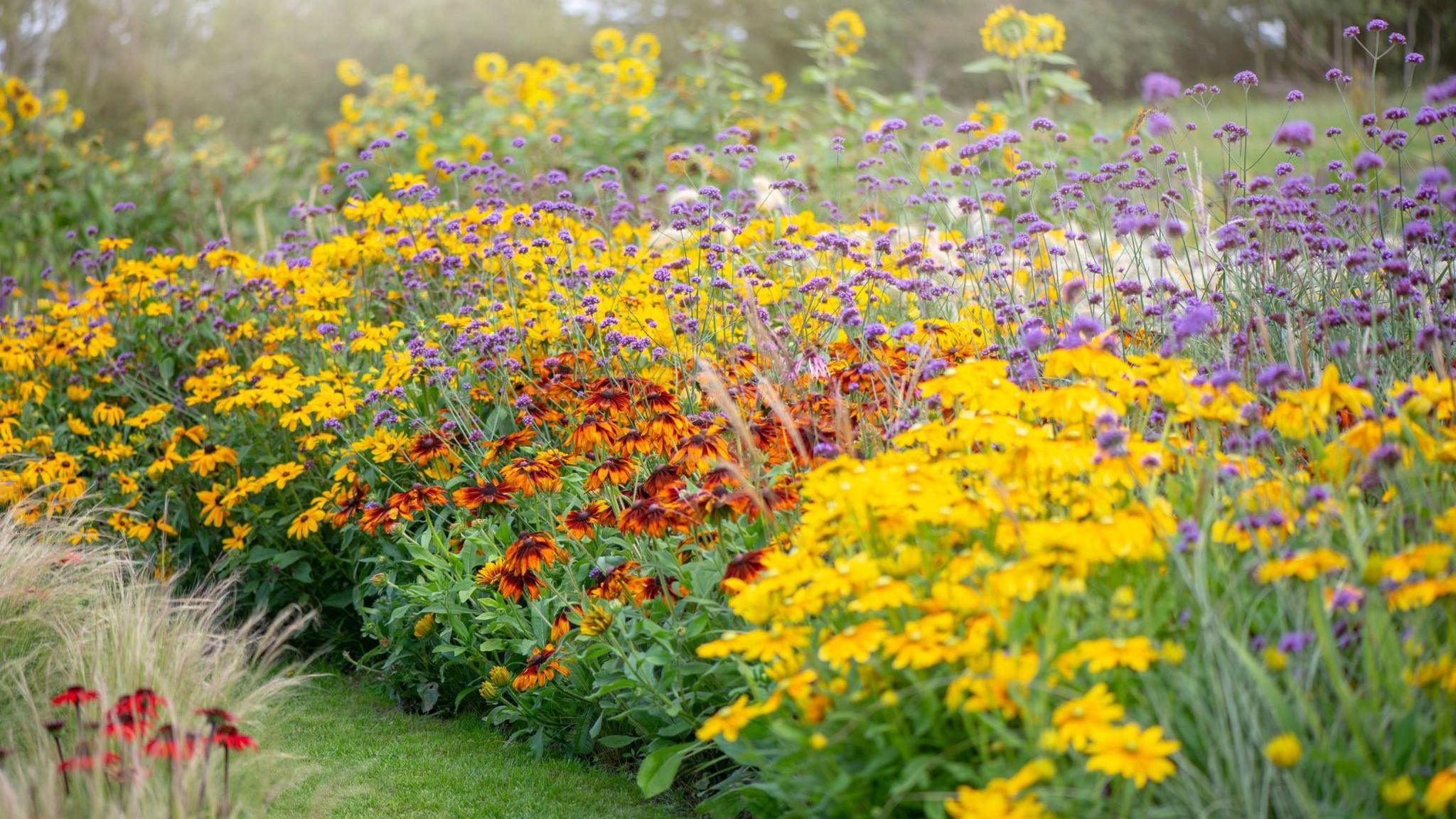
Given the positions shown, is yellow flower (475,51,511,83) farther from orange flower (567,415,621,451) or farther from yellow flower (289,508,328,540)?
orange flower (567,415,621,451)

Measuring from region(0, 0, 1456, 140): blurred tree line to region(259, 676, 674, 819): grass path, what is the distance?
61.3ft

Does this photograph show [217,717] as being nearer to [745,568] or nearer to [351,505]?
[745,568]

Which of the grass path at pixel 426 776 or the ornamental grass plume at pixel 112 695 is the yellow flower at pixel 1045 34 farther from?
the ornamental grass plume at pixel 112 695

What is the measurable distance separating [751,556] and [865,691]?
0.56 meters

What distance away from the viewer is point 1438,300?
302cm

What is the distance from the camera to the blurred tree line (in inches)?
878

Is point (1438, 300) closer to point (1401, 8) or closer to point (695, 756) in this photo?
point (695, 756)

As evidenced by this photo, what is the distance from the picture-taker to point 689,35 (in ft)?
76.7

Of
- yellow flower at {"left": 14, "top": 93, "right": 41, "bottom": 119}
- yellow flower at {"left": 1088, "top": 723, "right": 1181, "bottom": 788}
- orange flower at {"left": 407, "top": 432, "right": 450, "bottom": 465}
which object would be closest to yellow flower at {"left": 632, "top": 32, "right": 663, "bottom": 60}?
yellow flower at {"left": 14, "top": 93, "right": 41, "bottom": 119}

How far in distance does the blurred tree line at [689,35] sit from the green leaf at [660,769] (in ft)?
64.3

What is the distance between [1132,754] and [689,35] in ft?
75.9

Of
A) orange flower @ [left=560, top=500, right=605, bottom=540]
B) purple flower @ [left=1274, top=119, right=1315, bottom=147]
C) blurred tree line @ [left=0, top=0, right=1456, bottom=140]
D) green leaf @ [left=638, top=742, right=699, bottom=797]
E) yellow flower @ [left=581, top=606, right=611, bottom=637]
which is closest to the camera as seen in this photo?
purple flower @ [left=1274, top=119, right=1315, bottom=147]

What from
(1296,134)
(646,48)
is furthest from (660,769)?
(646,48)

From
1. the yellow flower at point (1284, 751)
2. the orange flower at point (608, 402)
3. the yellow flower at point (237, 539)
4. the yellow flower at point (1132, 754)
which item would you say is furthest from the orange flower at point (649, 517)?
the yellow flower at point (237, 539)
